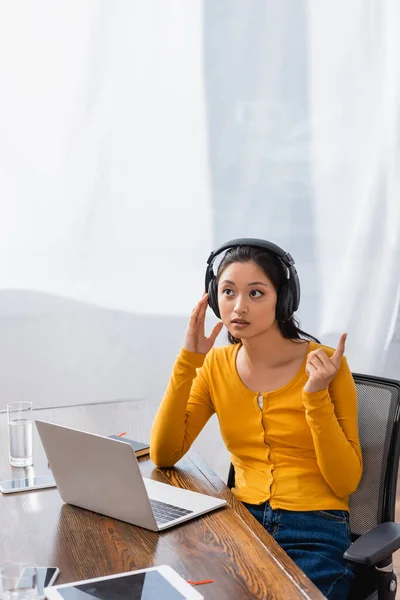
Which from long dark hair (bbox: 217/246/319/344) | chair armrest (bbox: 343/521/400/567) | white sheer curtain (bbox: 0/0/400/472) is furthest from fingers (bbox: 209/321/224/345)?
white sheer curtain (bbox: 0/0/400/472)

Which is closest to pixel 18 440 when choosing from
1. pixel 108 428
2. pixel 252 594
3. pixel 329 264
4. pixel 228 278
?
pixel 108 428

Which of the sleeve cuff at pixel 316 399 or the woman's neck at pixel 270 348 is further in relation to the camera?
the woman's neck at pixel 270 348

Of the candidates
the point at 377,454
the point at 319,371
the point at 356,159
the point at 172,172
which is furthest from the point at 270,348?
the point at 356,159

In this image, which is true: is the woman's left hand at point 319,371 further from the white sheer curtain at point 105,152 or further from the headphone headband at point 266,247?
the white sheer curtain at point 105,152

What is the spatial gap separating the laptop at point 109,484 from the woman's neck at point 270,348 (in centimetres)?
40

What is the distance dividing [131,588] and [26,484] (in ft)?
1.77

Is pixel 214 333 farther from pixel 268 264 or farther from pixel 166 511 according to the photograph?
pixel 166 511

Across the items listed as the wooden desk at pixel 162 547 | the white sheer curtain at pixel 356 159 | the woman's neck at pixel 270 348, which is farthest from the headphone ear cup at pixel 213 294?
the white sheer curtain at pixel 356 159

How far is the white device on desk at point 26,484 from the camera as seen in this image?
1558mm

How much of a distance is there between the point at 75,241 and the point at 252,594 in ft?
6.44

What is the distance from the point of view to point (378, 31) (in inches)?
124

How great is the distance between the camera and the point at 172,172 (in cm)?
300

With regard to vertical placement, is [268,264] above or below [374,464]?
above

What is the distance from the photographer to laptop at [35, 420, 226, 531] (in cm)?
133
